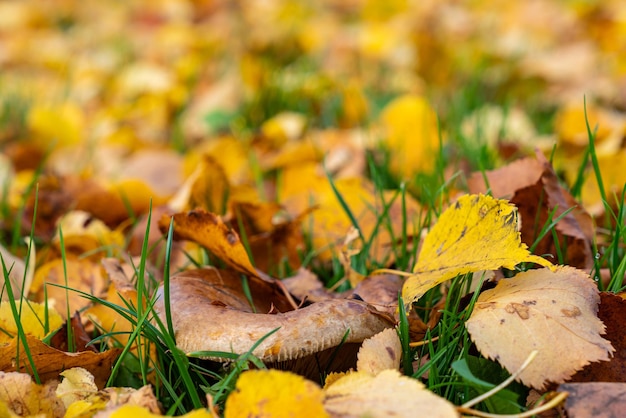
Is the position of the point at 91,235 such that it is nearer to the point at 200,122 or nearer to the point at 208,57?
the point at 200,122

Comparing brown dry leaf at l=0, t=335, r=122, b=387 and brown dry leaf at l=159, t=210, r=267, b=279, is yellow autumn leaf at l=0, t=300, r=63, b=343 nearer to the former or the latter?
brown dry leaf at l=0, t=335, r=122, b=387

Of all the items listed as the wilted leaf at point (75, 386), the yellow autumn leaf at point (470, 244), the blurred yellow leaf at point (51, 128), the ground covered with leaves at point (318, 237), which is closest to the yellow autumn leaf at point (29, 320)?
the ground covered with leaves at point (318, 237)

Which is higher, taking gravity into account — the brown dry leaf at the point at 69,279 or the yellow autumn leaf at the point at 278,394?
the yellow autumn leaf at the point at 278,394

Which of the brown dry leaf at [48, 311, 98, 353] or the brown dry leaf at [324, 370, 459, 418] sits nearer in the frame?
the brown dry leaf at [324, 370, 459, 418]

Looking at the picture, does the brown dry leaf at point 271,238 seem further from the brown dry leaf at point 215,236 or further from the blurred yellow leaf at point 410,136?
the blurred yellow leaf at point 410,136

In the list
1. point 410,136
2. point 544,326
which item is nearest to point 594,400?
point 544,326

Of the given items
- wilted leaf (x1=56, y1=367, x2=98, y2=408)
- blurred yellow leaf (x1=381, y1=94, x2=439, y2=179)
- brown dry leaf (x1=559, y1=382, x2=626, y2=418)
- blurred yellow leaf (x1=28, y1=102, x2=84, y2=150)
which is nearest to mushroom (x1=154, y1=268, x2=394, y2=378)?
wilted leaf (x1=56, y1=367, x2=98, y2=408)

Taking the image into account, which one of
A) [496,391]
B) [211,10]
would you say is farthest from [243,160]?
[211,10]
